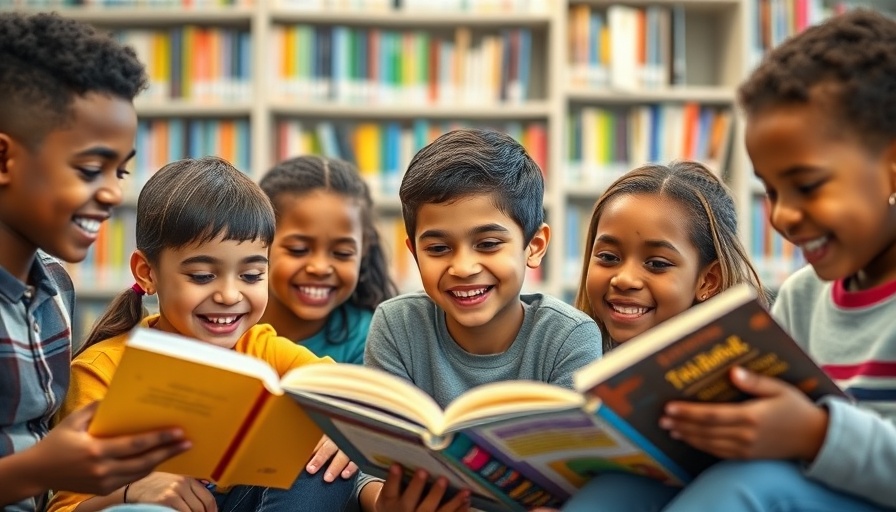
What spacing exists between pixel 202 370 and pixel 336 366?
151 mm

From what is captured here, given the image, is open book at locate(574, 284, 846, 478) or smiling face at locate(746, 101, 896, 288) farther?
smiling face at locate(746, 101, 896, 288)

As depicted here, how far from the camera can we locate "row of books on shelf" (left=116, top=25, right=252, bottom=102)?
3438 mm

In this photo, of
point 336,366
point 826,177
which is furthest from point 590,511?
point 826,177

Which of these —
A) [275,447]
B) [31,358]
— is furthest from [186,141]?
[275,447]

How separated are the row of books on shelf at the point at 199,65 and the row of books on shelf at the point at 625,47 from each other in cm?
114

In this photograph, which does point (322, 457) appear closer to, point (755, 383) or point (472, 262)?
point (472, 262)

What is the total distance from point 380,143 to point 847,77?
2498mm

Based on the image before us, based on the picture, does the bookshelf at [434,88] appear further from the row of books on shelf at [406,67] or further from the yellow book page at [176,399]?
the yellow book page at [176,399]

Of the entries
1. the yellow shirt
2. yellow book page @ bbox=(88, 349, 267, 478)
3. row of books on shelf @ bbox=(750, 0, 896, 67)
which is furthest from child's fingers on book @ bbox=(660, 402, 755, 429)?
row of books on shelf @ bbox=(750, 0, 896, 67)

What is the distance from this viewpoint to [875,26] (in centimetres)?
112

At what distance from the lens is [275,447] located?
121 cm

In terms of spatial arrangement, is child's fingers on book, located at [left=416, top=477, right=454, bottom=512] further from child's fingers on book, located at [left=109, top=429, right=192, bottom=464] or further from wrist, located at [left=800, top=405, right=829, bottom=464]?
wrist, located at [left=800, top=405, right=829, bottom=464]

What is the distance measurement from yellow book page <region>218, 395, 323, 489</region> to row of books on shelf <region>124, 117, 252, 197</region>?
2309mm

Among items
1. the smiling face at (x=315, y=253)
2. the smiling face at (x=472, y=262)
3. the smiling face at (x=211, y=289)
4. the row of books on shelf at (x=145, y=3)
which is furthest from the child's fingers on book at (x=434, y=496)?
the row of books on shelf at (x=145, y=3)
